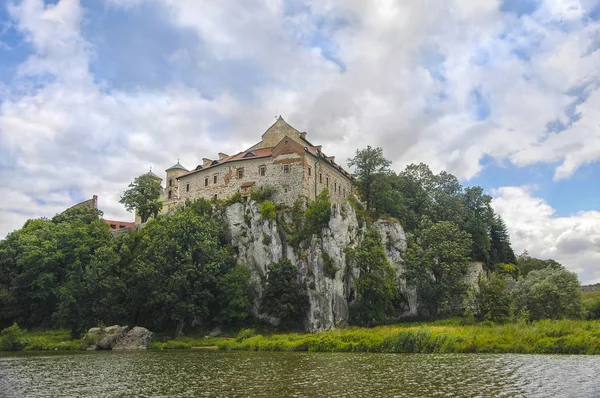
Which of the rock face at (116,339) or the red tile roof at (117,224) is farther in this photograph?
the red tile roof at (117,224)

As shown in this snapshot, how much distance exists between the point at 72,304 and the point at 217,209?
65.3 ft

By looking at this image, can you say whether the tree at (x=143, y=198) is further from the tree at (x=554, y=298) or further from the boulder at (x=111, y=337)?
the tree at (x=554, y=298)

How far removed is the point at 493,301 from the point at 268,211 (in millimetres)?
26712

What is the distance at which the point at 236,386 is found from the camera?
2095cm

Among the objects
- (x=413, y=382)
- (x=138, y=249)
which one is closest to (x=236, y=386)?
(x=413, y=382)

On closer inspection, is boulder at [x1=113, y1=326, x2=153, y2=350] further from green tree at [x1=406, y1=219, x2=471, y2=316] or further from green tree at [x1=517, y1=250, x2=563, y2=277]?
green tree at [x1=517, y1=250, x2=563, y2=277]

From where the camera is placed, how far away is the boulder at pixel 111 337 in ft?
153

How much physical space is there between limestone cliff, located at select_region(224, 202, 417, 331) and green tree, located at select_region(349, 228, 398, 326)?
1578 millimetres

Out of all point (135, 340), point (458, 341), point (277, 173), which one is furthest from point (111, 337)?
point (458, 341)

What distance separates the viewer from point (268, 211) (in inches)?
2314

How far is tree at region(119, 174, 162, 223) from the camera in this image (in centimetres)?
7844

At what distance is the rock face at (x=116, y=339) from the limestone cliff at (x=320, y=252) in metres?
12.7

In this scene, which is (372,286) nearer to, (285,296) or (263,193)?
(285,296)

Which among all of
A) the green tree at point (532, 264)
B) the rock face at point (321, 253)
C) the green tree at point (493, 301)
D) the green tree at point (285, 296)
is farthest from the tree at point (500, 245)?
the green tree at point (285, 296)
